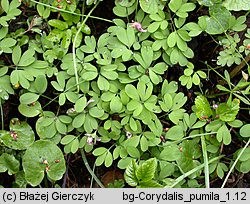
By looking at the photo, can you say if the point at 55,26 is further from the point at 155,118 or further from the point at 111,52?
the point at 155,118

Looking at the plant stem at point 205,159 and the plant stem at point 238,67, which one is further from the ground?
the plant stem at point 238,67

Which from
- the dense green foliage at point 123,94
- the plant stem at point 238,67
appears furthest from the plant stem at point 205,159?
the plant stem at point 238,67

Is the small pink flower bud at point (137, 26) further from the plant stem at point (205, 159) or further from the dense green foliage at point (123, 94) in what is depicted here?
the plant stem at point (205, 159)

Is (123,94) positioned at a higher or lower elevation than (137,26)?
lower

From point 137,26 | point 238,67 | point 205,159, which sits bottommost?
point 205,159

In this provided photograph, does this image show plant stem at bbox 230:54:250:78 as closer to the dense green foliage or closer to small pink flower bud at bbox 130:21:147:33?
the dense green foliage

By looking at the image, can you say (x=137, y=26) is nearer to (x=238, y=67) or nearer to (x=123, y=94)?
(x=123, y=94)

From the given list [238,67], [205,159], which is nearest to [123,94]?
[205,159]

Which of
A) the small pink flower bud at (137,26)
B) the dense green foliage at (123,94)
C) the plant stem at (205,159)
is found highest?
the small pink flower bud at (137,26)

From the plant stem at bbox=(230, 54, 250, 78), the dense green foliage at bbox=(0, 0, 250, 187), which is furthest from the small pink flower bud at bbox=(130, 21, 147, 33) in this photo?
the plant stem at bbox=(230, 54, 250, 78)

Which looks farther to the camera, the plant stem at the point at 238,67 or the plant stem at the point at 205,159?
the plant stem at the point at 238,67

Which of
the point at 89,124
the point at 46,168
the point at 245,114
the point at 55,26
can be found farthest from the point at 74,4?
the point at 245,114

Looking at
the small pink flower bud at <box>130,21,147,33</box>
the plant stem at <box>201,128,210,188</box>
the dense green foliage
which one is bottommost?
the plant stem at <box>201,128,210,188</box>
